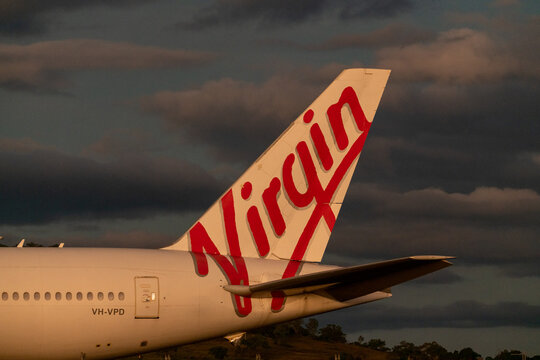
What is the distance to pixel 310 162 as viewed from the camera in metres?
35.4

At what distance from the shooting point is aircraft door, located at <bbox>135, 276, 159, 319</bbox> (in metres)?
32.0

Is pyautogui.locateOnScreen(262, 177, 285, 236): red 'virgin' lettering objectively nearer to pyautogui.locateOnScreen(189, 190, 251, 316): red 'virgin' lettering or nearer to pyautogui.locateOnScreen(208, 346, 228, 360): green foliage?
pyautogui.locateOnScreen(189, 190, 251, 316): red 'virgin' lettering

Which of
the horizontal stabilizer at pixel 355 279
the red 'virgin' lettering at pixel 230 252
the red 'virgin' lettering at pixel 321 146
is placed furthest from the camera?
the red 'virgin' lettering at pixel 321 146

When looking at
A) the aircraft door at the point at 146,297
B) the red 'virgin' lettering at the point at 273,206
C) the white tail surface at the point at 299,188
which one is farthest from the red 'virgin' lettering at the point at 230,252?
the aircraft door at the point at 146,297

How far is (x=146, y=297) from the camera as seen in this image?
105ft

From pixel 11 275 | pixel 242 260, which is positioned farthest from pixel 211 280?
pixel 11 275

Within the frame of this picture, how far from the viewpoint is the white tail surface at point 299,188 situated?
34625 millimetres

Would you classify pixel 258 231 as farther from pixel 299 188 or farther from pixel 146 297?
pixel 146 297

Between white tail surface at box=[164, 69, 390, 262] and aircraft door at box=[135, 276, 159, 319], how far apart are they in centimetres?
272

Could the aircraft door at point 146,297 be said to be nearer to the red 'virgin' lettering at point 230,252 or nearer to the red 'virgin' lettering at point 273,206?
the red 'virgin' lettering at point 230,252

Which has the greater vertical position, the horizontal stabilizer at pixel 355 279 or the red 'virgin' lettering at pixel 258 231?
the red 'virgin' lettering at pixel 258 231

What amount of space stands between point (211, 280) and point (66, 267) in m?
5.32

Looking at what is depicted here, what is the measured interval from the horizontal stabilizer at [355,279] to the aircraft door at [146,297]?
2583 millimetres

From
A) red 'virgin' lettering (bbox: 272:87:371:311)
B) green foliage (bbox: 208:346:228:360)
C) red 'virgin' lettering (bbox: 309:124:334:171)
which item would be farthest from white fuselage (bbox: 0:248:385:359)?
green foliage (bbox: 208:346:228:360)
